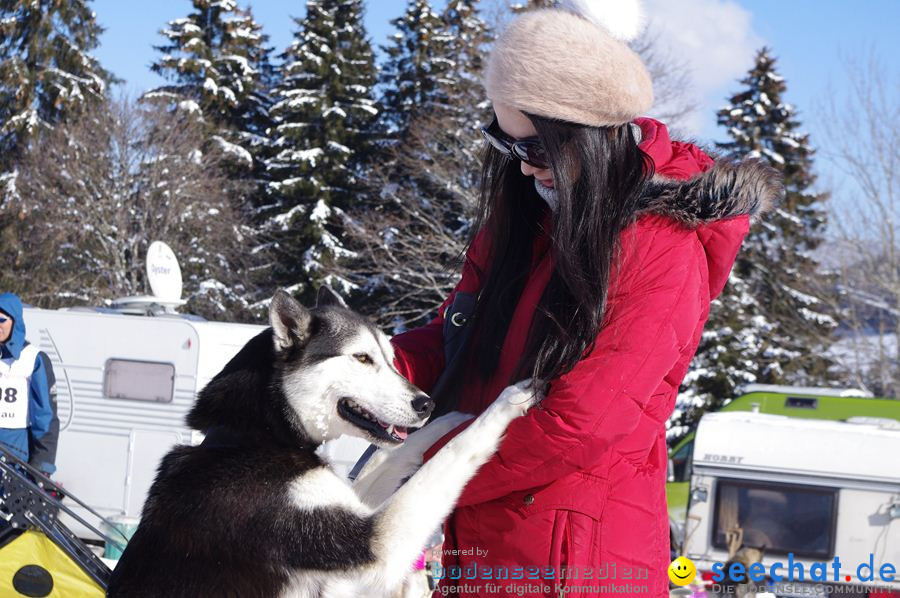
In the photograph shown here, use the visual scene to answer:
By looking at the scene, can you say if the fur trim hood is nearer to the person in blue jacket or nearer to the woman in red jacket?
the woman in red jacket

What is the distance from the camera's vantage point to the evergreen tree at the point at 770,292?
71.8 ft

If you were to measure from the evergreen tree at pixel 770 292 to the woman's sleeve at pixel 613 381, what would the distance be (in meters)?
19.5

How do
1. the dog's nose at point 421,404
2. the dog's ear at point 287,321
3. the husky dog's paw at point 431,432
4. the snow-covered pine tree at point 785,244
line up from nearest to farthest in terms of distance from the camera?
the husky dog's paw at point 431,432
the dog's nose at point 421,404
the dog's ear at point 287,321
the snow-covered pine tree at point 785,244

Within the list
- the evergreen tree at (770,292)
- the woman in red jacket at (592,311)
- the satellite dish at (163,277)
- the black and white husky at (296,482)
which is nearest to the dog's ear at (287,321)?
the black and white husky at (296,482)

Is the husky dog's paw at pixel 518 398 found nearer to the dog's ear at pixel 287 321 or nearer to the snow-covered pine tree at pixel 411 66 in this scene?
the dog's ear at pixel 287 321

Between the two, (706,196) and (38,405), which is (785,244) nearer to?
(38,405)

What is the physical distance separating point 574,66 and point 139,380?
352 inches

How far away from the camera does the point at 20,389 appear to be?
745 centimetres

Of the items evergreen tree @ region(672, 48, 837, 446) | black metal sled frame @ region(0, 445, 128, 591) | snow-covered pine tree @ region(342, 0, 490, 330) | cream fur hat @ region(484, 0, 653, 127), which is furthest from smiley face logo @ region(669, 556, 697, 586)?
evergreen tree @ region(672, 48, 837, 446)

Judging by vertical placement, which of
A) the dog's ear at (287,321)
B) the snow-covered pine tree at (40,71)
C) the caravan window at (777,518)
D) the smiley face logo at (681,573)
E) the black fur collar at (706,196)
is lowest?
the caravan window at (777,518)

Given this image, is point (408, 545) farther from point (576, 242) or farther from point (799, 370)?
point (799, 370)

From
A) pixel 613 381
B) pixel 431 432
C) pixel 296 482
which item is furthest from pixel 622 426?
pixel 296 482

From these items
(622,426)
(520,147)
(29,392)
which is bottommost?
(29,392)

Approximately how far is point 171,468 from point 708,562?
723 cm
